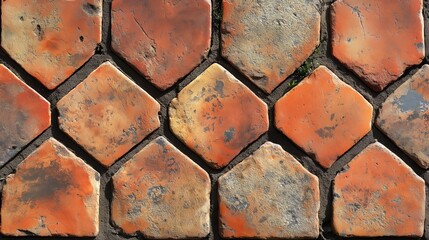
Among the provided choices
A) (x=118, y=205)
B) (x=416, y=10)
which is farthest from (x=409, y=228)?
(x=118, y=205)

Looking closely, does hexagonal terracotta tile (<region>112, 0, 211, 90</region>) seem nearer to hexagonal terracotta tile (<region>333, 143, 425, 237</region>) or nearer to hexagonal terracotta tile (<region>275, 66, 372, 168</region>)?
hexagonal terracotta tile (<region>275, 66, 372, 168</region>)

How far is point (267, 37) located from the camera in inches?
32.8

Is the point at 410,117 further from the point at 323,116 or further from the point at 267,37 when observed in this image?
the point at 267,37

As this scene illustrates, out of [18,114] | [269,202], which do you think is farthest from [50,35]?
[269,202]

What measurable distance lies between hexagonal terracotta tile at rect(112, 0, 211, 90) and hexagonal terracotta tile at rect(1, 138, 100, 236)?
0.54ft

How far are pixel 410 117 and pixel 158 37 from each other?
0.37m

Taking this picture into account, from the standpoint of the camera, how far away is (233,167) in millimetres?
836

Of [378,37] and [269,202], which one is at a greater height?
[378,37]

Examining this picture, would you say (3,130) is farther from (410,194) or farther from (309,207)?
(410,194)

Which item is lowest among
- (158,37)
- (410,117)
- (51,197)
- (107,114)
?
(51,197)

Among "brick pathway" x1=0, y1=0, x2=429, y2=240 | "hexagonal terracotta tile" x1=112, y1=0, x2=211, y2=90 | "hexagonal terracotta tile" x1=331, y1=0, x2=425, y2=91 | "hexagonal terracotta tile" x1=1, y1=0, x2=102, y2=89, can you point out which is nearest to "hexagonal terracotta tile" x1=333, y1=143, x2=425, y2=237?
"brick pathway" x1=0, y1=0, x2=429, y2=240

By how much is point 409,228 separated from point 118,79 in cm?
45

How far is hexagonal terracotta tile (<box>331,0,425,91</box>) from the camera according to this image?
2.73 ft

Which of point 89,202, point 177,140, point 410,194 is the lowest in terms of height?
point 89,202
